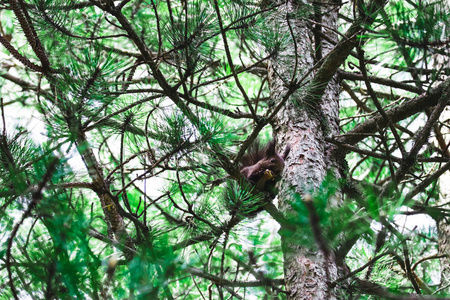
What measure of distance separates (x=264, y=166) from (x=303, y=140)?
0.54m

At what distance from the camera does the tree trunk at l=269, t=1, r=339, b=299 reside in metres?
1.46

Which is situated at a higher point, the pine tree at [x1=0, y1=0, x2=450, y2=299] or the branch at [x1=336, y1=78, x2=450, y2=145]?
the branch at [x1=336, y1=78, x2=450, y2=145]

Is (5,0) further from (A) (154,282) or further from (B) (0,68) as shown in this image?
(B) (0,68)

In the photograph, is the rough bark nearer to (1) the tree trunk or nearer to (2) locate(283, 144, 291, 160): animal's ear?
(1) the tree trunk

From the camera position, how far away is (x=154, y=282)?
39.4 inches

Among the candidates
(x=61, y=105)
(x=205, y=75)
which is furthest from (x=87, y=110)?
(x=205, y=75)

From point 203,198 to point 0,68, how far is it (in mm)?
1924

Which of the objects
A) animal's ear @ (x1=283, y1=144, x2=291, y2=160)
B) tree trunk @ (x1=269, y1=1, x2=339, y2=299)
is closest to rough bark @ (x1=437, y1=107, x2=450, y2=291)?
tree trunk @ (x1=269, y1=1, x2=339, y2=299)

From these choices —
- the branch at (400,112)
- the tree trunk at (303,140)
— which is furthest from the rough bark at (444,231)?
the tree trunk at (303,140)

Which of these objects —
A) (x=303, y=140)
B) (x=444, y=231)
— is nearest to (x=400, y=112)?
(x=303, y=140)

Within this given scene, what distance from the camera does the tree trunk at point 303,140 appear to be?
57.3 inches

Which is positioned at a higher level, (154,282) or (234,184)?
(234,184)

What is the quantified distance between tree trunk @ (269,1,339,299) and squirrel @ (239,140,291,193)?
9 cm

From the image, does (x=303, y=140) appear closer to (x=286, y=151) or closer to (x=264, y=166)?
(x=286, y=151)
